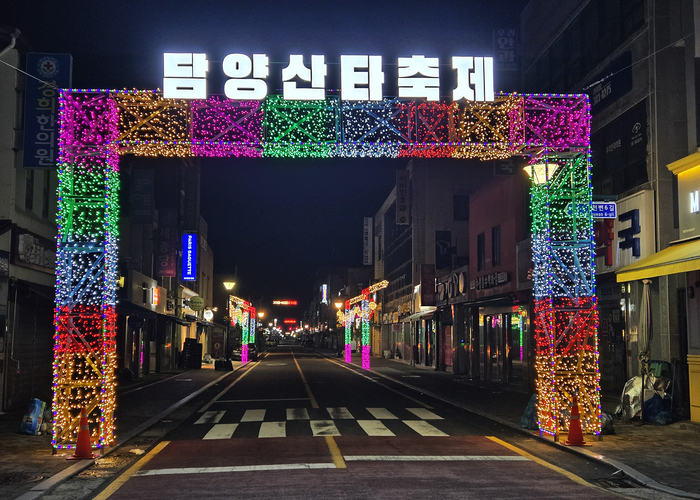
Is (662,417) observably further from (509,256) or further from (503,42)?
(503,42)

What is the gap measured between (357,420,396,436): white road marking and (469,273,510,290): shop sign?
544 inches

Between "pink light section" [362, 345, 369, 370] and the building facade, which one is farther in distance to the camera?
"pink light section" [362, 345, 369, 370]

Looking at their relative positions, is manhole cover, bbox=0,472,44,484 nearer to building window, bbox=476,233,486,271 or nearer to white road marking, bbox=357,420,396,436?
white road marking, bbox=357,420,396,436

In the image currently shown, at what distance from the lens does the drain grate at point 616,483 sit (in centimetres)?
945

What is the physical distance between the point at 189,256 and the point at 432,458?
123 ft

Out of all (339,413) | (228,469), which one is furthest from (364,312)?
(228,469)

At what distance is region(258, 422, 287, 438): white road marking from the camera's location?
1418 cm

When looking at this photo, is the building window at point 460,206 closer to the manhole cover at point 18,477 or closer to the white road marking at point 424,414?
the white road marking at point 424,414

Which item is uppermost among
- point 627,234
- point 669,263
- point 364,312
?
point 627,234

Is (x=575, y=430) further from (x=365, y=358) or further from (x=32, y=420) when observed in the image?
→ (x=365, y=358)

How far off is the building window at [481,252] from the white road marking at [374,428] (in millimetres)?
17187

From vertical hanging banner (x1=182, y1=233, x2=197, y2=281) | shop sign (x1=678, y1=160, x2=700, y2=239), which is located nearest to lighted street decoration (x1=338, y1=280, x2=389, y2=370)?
vertical hanging banner (x1=182, y1=233, x2=197, y2=281)

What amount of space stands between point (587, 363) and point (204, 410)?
10429mm

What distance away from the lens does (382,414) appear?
17.9 metres
